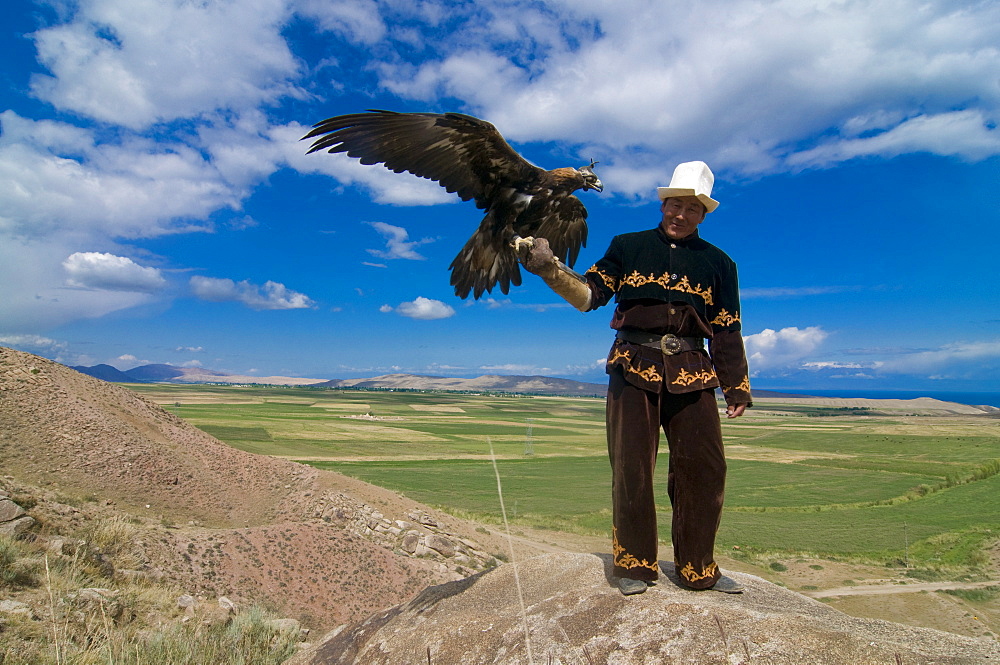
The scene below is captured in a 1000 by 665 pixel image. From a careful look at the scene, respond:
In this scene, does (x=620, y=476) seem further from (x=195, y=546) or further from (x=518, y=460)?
(x=518, y=460)

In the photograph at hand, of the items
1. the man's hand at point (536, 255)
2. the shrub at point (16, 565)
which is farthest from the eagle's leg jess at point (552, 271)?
the shrub at point (16, 565)

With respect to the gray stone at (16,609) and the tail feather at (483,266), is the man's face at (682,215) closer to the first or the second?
the tail feather at (483,266)

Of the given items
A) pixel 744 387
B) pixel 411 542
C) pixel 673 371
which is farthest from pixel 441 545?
pixel 673 371

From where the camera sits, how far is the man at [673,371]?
3578 mm

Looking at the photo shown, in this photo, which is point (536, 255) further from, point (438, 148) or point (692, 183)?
point (438, 148)

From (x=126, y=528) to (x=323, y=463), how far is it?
25054mm

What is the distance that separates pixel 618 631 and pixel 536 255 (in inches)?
91.7

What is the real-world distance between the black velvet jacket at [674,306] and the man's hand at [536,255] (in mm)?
477

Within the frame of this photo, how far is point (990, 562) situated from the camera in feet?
52.6

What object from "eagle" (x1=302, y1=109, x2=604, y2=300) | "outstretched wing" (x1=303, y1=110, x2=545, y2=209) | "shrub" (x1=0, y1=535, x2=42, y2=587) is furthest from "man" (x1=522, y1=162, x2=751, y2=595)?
"shrub" (x1=0, y1=535, x2=42, y2=587)

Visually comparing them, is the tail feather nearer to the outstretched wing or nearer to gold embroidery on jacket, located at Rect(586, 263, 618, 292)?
the outstretched wing

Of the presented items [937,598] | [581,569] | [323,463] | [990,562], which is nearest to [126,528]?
[581,569]

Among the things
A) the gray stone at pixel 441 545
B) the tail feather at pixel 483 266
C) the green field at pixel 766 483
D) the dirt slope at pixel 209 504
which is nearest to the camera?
the tail feather at pixel 483 266

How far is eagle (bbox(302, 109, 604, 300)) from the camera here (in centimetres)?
441
